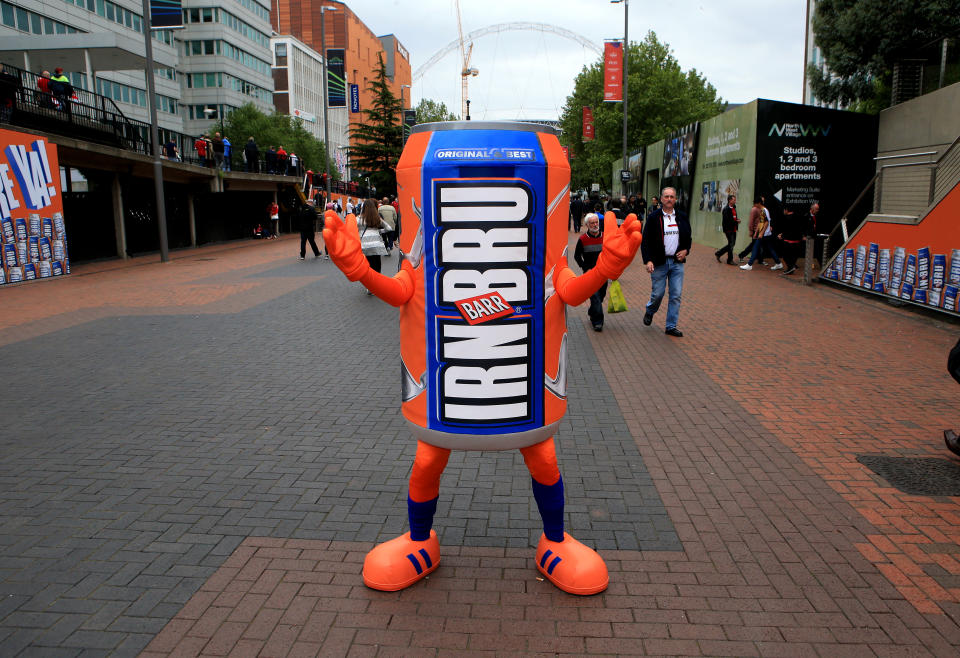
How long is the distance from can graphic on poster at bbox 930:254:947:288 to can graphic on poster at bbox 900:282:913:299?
26.2 inches

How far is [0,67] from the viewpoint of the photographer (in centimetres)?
1670

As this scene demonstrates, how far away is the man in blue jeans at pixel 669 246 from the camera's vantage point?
9.66 m

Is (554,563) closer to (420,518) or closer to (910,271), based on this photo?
(420,518)

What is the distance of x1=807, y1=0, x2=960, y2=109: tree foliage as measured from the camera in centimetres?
1762

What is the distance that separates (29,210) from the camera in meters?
15.9

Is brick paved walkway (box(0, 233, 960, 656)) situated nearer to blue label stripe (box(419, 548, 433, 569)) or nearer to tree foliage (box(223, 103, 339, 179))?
blue label stripe (box(419, 548, 433, 569))

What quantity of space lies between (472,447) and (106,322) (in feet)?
32.9

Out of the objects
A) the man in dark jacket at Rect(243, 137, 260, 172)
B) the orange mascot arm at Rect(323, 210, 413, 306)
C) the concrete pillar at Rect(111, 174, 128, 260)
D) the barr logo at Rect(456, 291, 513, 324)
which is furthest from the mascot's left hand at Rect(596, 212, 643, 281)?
the man in dark jacket at Rect(243, 137, 260, 172)

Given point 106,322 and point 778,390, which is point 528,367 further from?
point 106,322

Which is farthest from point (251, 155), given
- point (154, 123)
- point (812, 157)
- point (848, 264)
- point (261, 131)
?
point (261, 131)

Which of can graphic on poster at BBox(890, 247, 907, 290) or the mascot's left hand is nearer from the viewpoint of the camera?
the mascot's left hand

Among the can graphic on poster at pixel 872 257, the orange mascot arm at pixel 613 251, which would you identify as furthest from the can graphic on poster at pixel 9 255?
the can graphic on poster at pixel 872 257

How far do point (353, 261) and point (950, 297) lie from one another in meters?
10.7

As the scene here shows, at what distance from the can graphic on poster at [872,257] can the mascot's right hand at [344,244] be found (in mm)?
12753
